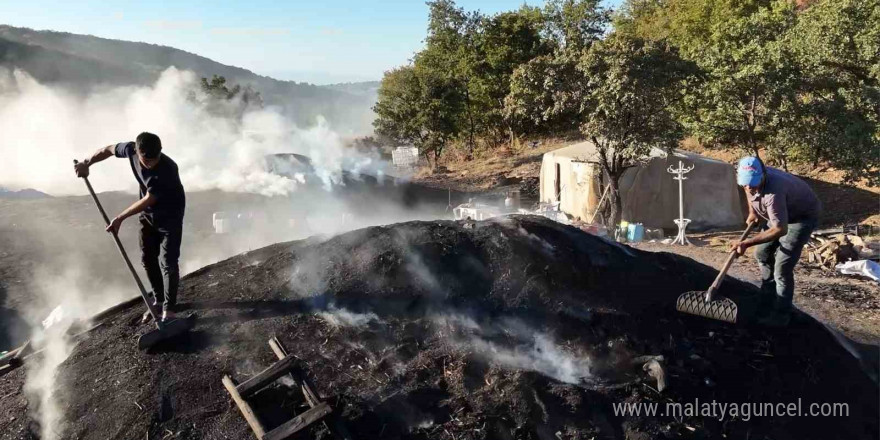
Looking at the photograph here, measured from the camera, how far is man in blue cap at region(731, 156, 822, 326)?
4.00 metres

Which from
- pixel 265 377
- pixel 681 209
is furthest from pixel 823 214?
pixel 265 377

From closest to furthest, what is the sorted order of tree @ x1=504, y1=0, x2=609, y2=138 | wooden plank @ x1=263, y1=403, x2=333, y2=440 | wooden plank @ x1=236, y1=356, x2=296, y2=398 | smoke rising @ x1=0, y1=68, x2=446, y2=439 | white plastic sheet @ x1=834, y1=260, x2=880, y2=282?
wooden plank @ x1=263, y1=403, x2=333, y2=440 < wooden plank @ x1=236, y1=356, x2=296, y2=398 < white plastic sheet @ x1=834, y1=260, x2=880, y2=282 < smoke rising @ x1=0, y1=68, x2=446, y2=439 < tree @ x1=504, y1=0, x2=609, y2=138

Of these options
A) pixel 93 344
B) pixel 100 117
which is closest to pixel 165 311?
pixel 93 344

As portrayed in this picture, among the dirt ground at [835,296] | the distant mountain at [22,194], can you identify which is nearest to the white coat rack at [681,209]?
the dirt ground at [835,296]

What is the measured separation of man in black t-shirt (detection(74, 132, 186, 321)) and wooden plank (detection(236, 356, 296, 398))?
1.13 m

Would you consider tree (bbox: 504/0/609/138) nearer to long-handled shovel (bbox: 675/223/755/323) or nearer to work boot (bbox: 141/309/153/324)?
long-handled shovel (bbox: 675/223/755/323)

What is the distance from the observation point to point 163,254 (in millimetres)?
4023

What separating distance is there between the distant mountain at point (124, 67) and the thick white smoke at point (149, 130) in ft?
26.7

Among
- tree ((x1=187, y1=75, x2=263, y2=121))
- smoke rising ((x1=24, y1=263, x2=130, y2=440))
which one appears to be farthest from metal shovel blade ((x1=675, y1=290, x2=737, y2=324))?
tree ((x1=187, y1=75, x2=263, y2=121))

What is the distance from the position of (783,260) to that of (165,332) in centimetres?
459

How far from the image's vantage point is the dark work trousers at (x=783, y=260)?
4.23 metres

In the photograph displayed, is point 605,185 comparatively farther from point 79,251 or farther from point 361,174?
point 79,251

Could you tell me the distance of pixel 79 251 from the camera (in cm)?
964

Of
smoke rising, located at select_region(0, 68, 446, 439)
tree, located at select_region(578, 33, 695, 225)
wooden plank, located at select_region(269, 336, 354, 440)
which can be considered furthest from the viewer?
tree, located at select_region(578, 33, 695, 225)
